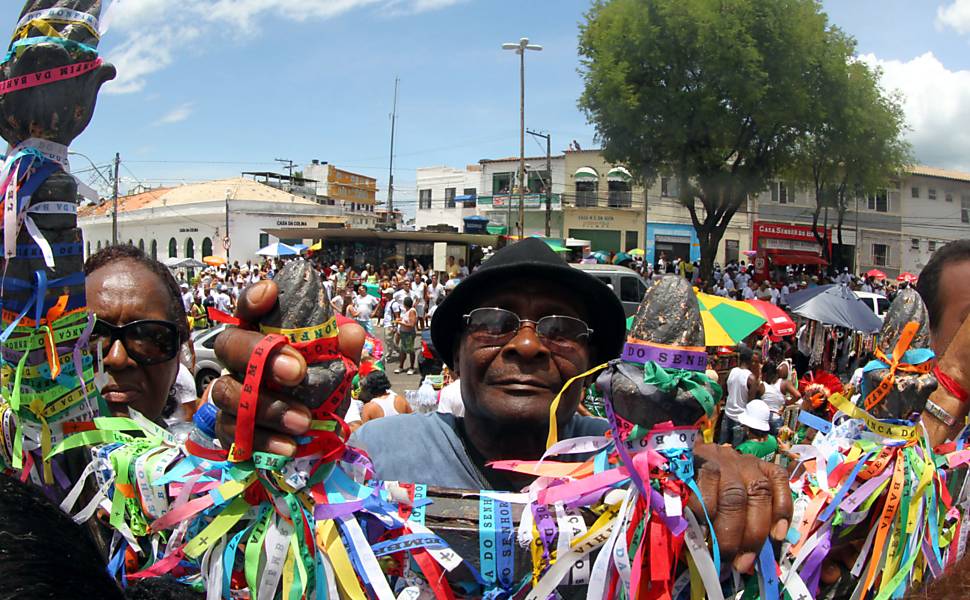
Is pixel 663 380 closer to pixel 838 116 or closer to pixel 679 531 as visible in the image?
pixel 679 531

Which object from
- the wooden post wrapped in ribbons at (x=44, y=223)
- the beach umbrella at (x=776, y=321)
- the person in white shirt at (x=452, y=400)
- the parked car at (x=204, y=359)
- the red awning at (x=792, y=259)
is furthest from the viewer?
the red awning at (x=792, y=259)

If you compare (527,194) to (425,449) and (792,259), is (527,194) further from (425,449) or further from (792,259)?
(425,449)

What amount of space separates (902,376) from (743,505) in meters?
0.55

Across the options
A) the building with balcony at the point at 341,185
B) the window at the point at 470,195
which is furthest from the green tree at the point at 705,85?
the building with balcony at the point at 341,185

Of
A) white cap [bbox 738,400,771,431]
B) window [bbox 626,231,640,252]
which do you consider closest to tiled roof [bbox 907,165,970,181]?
window [bbox 626,231,640,252]

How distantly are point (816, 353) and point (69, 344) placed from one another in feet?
46.0

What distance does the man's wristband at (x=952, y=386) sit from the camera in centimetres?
162

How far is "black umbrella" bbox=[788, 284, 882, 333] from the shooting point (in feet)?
38.9

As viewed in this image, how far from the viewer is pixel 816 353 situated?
13328mm

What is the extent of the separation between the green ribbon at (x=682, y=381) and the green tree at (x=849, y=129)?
974 inches

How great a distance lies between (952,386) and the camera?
64.1 inches

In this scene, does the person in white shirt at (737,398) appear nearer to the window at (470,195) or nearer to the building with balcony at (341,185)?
the window at (470,195)

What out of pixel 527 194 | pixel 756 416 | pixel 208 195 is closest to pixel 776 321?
pixel 756 416

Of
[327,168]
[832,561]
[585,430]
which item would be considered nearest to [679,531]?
[832,561]
